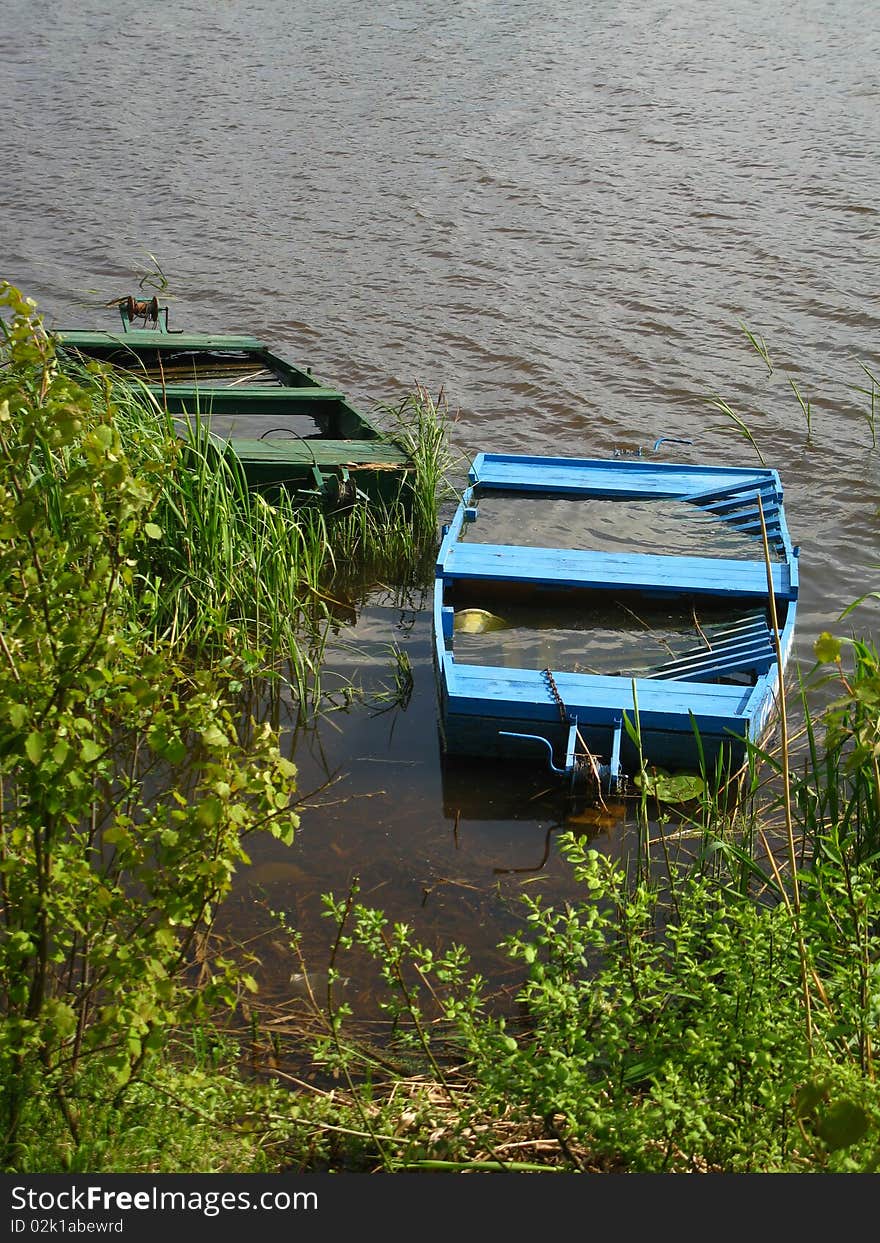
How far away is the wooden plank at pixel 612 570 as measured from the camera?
659 centimetres

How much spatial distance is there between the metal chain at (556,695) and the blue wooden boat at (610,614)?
1cm

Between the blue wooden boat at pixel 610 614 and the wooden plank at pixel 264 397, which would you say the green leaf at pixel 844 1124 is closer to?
the blue wooden boat at pixel 610 614

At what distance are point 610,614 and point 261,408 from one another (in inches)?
127

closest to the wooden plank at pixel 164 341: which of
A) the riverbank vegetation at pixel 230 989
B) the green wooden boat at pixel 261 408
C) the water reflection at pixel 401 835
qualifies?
the green wooden boat at pixel 261 408

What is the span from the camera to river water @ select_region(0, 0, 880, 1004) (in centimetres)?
580

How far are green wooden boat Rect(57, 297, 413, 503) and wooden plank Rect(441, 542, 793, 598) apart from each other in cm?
96

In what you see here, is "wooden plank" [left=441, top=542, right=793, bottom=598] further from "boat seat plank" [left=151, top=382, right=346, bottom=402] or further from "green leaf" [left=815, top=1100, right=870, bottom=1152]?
"green leaf" [left=815, top=1100, right=870, bottom=1152]

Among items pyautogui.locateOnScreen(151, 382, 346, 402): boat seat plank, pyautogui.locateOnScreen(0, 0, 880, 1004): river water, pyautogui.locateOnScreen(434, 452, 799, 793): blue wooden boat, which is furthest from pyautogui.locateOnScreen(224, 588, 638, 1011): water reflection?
pyautogui.locateOnScreen(151, 382, 346, 402): boat seat plank

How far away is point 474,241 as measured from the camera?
518 inches

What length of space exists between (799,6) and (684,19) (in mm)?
1836

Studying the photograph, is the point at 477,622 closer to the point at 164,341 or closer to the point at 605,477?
the point at 605,477

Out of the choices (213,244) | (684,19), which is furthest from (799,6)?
(213,244)

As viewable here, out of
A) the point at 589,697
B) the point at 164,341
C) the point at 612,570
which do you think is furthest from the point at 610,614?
the point at 164,341

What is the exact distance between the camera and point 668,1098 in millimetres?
2680
